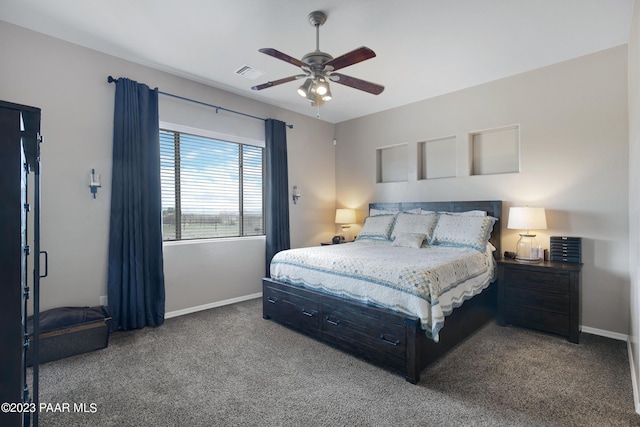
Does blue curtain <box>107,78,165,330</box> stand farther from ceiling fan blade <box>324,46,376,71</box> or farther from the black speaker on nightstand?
the black speaker on nightstand

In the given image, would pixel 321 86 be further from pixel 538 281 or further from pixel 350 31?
pixel 538 281

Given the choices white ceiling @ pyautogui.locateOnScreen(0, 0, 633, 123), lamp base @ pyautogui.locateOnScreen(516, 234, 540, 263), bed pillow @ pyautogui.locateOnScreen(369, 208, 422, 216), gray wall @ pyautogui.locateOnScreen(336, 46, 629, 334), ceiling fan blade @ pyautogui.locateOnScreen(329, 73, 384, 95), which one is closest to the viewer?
white ceiling @ pyautogui.locateOnScreen(0, 0, 633, 123)

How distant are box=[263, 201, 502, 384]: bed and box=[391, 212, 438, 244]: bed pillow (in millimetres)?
15

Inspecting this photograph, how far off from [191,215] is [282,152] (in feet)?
5.29

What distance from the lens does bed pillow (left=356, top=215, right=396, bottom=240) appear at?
4.29 meters

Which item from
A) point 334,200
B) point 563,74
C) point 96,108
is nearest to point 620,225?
point 563,74

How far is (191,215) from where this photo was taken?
13.3ft

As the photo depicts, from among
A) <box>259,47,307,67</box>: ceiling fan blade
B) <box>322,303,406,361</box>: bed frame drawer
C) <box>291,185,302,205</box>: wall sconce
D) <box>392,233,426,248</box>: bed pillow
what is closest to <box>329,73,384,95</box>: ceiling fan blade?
<box>259,47,307,67</box>: ceiling fan blade

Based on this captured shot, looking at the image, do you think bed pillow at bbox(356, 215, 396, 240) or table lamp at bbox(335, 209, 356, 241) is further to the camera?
table lamp at bbox(335, 209, 356, 241)

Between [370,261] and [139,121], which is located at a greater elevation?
[139,121]

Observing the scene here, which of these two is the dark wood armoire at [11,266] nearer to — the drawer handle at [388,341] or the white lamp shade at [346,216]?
the drawer handle at [388,341]

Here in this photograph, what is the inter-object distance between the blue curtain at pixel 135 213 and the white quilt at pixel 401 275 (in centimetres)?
136

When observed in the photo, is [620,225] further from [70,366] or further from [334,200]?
[70,366]

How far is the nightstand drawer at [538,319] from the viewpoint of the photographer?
9.97 feet
